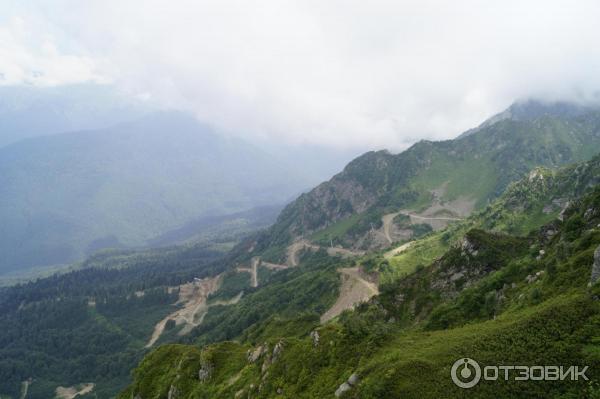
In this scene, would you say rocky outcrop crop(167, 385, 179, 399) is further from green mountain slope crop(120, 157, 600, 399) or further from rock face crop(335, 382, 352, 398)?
rock face crop(335, 382, 352, 398)

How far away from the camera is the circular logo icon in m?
27.0

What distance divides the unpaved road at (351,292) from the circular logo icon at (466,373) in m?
120

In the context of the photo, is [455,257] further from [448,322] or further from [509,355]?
[509,355]

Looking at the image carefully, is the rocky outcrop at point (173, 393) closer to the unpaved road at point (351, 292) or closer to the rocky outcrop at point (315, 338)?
the rocky outcrop at point (315, 338)

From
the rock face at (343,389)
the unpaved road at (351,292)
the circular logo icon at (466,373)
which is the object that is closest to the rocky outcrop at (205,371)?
the rock face at (343,389)

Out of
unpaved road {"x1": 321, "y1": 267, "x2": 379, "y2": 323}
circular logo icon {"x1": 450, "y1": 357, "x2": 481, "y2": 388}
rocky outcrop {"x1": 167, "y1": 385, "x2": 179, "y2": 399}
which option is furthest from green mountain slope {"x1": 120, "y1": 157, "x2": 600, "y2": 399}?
unpaved road {"x1": 321, "y1": 267, "x2": 379, "y2": 323}

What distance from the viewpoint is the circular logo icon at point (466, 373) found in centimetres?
2703

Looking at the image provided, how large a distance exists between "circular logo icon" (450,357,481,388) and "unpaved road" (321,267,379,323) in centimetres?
11953

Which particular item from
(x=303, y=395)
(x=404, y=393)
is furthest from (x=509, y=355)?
(x=303, y=395)

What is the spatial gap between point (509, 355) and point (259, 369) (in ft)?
124

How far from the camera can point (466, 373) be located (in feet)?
91.1

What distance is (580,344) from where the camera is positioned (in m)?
25.1

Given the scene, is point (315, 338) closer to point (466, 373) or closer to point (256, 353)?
point (256, 353)

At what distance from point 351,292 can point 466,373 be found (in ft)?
466
